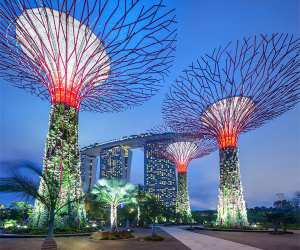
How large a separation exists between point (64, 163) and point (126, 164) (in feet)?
374

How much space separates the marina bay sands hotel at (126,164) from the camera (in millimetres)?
120038

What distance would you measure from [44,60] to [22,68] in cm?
303

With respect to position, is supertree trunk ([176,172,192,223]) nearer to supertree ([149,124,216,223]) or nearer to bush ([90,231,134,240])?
supertree ([149,124,216,223])

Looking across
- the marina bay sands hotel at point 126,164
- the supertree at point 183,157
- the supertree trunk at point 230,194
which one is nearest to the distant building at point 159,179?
the marina bay sands hotel at point 126,164

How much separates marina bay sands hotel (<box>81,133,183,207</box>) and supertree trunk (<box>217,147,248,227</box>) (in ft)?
242

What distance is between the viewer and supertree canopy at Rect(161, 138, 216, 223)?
166 ft

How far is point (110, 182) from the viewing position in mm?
34438

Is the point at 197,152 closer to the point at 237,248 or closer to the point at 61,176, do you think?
the point at 61,176

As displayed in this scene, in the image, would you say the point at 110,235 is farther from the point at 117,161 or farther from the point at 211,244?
the point at 117,161

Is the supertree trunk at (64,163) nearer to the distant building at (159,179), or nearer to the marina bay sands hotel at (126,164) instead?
the marina bay sands hotel at (126,164)

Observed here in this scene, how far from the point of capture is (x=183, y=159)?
51688 millimetres

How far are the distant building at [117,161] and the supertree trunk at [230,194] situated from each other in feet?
331

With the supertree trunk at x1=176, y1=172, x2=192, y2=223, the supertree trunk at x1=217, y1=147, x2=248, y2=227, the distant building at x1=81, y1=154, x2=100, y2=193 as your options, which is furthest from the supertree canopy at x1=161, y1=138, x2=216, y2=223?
the distant building at x1=81, y1=154, x2=100, y2=193

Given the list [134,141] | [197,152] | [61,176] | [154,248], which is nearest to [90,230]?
[61,176]
